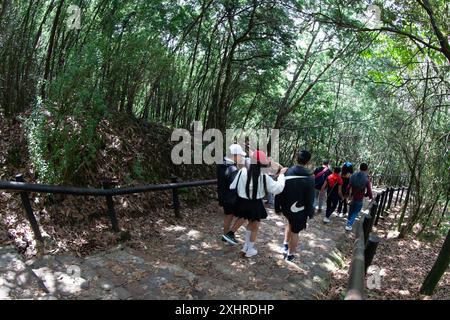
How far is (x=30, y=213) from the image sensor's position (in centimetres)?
404

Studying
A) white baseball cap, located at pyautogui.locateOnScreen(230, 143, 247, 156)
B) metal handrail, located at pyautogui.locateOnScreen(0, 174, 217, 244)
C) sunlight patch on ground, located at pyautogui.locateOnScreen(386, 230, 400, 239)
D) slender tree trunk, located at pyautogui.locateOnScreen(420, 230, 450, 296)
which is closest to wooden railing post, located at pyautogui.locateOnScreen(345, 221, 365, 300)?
slender tree trunk, located at pyautogui.locateOnScreen(420, 230, 450, 296)

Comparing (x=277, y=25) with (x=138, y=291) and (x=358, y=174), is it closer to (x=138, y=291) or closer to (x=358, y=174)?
(x=358, y=174)

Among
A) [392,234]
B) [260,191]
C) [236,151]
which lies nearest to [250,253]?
[260,191]

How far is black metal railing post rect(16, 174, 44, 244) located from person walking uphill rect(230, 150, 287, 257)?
258cm

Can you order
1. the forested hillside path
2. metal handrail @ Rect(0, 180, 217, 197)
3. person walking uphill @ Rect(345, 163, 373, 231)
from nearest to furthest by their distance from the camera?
the forested hillside path, metal handrail @ Rect(0, 180, 217, 197), person walking uphill @ Rect(345, 163, 373, 231)

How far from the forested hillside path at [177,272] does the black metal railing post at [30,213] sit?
11.7 inches

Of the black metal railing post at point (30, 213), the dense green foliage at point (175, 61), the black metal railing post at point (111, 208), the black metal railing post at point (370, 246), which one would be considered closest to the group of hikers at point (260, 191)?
the black metal railing post at point (370, 246)

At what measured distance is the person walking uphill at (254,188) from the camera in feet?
16.1

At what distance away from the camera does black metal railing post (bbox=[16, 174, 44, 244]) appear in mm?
3975

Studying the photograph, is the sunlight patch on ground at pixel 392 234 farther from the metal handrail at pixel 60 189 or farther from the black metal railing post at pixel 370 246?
the metal handrail at pixel 60 189

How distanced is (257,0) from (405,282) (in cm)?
675

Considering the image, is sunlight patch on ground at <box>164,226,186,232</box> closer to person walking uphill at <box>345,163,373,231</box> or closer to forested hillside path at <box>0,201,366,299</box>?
forested hillside path at <box>0,201,366,299</box>

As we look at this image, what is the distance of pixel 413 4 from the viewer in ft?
20.0
